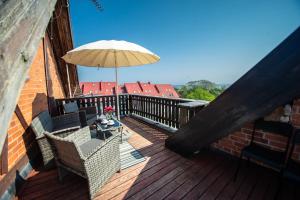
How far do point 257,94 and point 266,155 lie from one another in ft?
2.82

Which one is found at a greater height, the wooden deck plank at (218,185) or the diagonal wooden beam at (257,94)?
the diagonal wooden beam at (257,94)

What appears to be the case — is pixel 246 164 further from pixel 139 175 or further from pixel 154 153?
pixel 139 175

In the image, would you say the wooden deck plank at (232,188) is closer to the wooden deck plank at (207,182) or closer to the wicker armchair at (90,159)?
the wooden deck plank at (207,182)

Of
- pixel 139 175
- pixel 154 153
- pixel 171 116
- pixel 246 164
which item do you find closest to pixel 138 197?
pixel 139 175

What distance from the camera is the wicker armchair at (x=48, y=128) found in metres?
2.15

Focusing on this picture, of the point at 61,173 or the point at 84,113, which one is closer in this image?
the point at 61,173

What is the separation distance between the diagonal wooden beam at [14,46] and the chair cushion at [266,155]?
2.27 m

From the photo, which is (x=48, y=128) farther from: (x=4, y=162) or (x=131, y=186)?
(x=131, y=186)

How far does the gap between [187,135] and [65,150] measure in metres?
1.75

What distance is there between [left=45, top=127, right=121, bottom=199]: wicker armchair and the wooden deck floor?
0.16m

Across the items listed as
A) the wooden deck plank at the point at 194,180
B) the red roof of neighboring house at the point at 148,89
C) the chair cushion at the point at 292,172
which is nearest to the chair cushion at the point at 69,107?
the wooden deck plank at the point at 194,180

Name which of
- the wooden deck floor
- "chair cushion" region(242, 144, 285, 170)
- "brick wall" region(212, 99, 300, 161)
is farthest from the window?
"brick wall" region(212, 99, 300, 161)

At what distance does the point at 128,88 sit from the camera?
78.4ft

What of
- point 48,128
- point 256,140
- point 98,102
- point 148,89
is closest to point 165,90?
point 148,89
